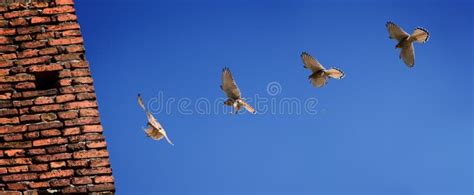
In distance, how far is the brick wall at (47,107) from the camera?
502 cm

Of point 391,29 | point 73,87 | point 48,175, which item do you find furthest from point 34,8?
point 391,29

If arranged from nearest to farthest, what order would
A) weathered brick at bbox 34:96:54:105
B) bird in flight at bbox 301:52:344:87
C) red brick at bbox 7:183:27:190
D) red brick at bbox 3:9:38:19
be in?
red brick at bbox 7:183:27:190 → weathered brick at bbox 34:96:54:105 → red brick at bbox 3:9:38:19 → bird in flight at bbox 301:52:344:87

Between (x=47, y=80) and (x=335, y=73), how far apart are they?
3814 mm

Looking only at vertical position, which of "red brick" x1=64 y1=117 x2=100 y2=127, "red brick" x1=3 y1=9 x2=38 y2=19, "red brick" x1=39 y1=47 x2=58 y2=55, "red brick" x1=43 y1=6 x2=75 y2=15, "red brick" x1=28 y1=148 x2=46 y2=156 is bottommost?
"red brick" x1=28 y1=148 x2=46 y2=156

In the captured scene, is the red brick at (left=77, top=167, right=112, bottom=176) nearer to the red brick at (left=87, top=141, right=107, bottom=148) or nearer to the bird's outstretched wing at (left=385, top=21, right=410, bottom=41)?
the red brick at (left=87, top=141, right=107, bottom=148)

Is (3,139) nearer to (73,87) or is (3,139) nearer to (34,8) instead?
(73,87)

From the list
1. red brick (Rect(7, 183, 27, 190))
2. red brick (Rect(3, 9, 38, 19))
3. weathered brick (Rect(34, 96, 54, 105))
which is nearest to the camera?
red brick (Rect(7, 183, 27, 190))

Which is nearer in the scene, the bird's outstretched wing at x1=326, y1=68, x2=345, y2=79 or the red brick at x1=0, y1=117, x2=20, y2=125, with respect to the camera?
the red brick at x1=0, y1=117, x2=20, y2=125

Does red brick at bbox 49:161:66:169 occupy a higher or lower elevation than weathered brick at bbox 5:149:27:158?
lower

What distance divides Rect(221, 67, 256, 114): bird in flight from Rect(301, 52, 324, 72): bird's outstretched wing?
1081mm

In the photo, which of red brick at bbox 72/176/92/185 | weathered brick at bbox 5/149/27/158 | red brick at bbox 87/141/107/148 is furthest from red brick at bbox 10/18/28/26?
red brick at bbox 72/176/92/185

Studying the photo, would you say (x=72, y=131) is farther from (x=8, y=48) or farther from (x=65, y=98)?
(x=8, y=48)

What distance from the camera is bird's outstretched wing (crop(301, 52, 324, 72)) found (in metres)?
7.50

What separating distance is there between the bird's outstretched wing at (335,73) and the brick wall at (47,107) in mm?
3421
